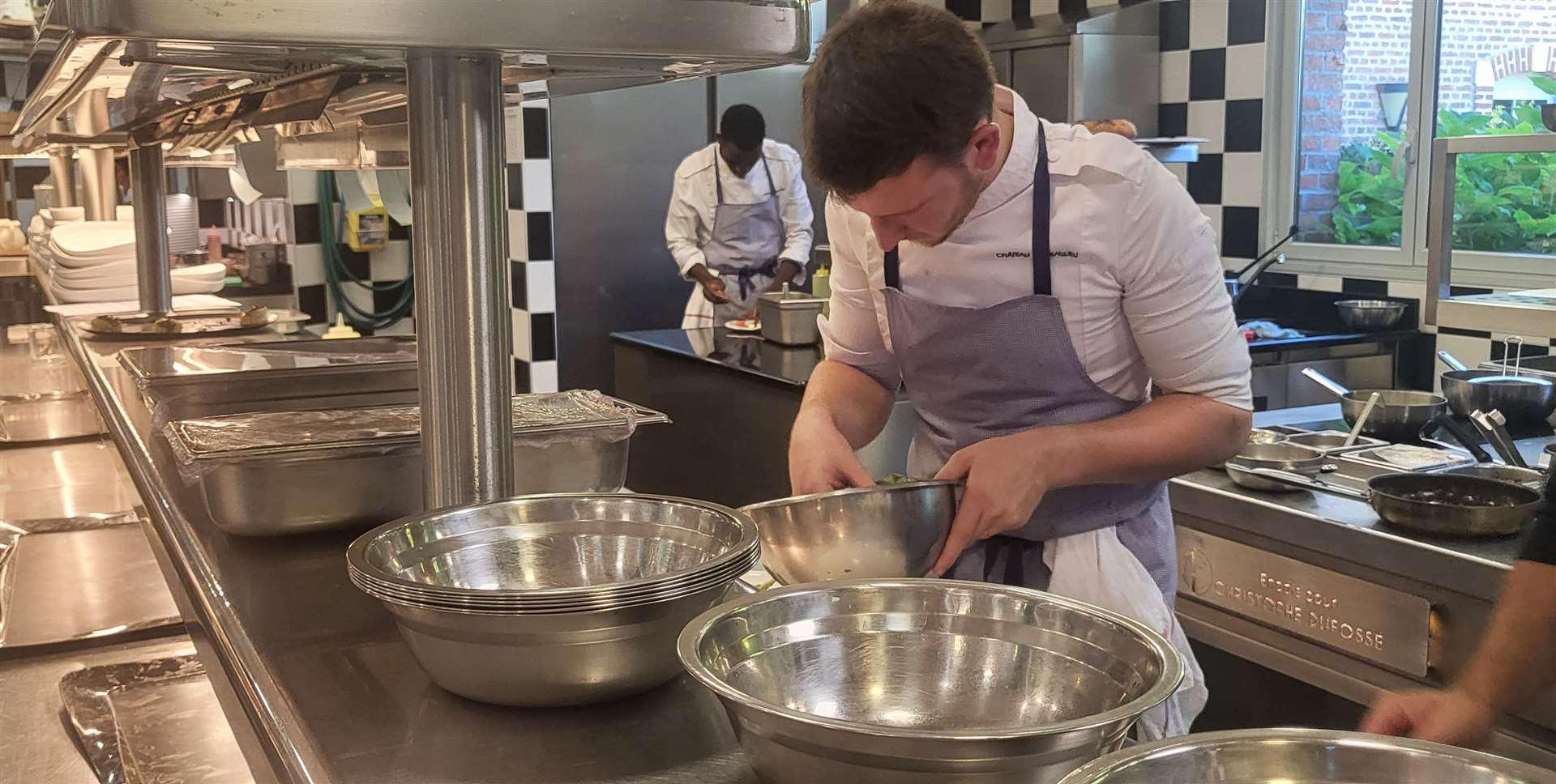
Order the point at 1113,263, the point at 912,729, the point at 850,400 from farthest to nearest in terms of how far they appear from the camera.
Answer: the point at 850,400, the point at 1113,263, the point at 912,729

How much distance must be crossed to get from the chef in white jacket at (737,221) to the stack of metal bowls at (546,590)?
4737 millimetres

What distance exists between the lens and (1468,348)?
4246mm

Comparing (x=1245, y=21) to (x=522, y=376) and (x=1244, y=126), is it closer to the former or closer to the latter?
(x=1244, y=126)

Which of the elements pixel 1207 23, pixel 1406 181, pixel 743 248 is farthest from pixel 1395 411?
pixel 743 248

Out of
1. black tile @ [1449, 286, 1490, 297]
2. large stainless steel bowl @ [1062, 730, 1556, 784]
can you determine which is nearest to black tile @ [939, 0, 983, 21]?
black tile @ [1449, 286, 1490, 297]

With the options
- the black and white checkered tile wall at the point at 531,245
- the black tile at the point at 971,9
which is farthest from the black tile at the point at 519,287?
the black tile at the point at 971,9

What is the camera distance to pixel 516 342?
21.3 feet

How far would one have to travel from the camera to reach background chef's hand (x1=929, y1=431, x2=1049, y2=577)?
1.57 meters

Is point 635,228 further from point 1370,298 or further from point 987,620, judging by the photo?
point 987,620

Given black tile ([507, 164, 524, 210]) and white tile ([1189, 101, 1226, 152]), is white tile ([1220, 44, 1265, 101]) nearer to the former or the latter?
white tile ([1189, 101, 1226, 152])

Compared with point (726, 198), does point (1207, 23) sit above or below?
above

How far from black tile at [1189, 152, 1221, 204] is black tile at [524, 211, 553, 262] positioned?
2827 mm

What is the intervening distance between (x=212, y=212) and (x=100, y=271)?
5305mm

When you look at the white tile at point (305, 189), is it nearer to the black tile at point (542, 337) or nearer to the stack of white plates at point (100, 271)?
the black tile at point (542, 337)
